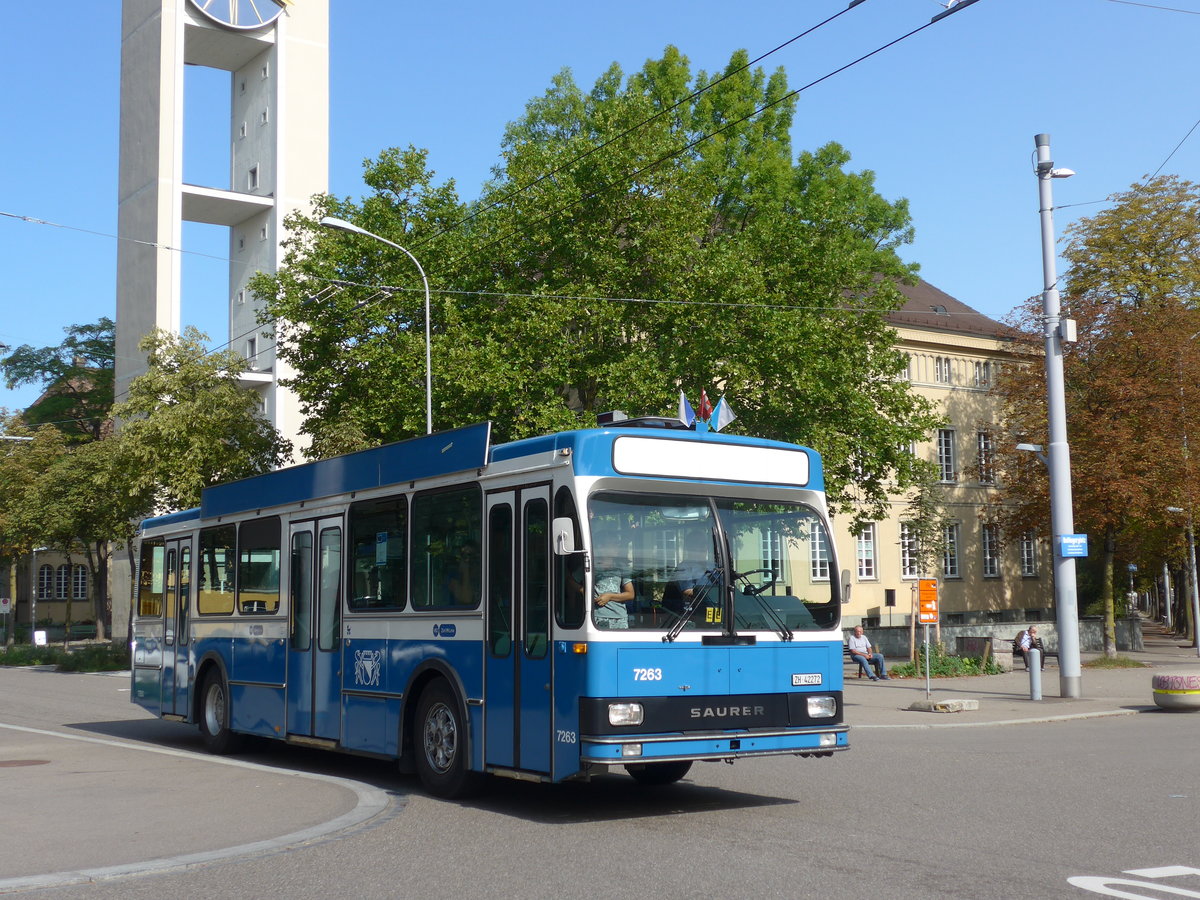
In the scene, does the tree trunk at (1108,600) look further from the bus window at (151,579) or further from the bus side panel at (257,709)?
the bus side panel at (257,709)

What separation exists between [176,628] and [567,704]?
9147mm

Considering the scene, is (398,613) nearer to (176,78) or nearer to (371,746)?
(371,746)

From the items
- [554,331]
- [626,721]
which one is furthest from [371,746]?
[554,331]

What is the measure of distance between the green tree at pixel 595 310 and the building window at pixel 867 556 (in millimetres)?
20401

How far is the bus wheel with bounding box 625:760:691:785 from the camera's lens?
12078 millimetres

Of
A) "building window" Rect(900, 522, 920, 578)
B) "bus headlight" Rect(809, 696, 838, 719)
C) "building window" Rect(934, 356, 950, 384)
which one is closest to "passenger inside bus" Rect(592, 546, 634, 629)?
"bus headlight" Rect(809, 696, 838, 719)

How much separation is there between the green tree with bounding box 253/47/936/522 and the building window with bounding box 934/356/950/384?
2393 centimetres

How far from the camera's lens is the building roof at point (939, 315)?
5959 cm

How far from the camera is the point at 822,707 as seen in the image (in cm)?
1066

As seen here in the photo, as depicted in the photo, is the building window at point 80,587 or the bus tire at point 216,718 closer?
the bus tire at point 216,718

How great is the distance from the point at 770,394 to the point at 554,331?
5.49m

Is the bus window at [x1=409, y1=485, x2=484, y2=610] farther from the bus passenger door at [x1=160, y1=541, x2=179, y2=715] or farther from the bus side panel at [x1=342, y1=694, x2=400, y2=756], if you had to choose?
the bus passenger door at [x1=160, y1=541, x2=179, y2=715]

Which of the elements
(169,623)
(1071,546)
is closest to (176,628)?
(169,623)

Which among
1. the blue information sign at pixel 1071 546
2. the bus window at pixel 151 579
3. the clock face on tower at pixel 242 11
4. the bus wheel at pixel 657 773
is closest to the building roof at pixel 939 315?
the clock face on tower at pixel 242 11
